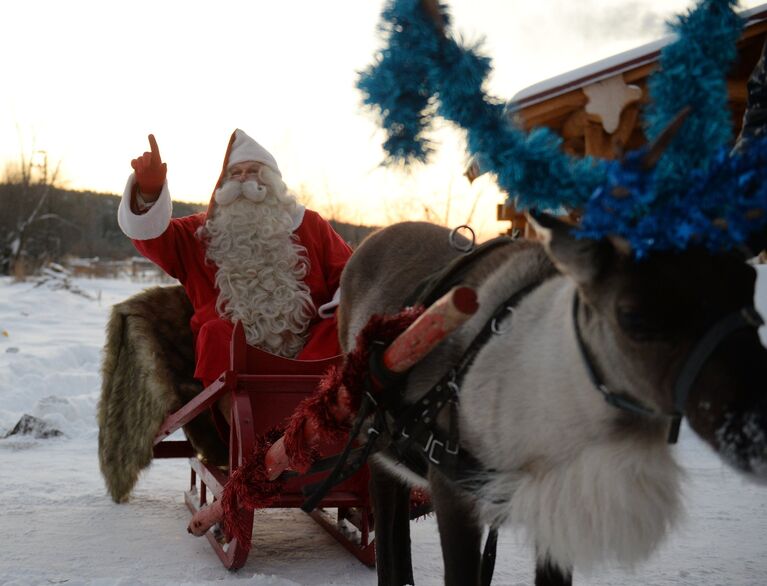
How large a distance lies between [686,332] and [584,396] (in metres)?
0.32

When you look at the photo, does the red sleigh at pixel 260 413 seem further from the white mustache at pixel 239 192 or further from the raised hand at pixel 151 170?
the white mustache at pixel 239 192

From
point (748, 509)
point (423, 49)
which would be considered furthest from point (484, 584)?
point (748, 509)

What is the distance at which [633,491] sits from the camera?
5.80 feet

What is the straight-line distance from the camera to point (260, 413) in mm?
3365

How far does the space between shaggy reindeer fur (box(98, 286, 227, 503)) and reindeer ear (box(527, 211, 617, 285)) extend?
8.95 ft

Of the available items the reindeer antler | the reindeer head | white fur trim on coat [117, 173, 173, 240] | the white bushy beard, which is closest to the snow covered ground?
the reindeer head

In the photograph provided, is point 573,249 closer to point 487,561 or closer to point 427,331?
point 427,331

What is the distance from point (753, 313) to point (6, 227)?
32.2 m

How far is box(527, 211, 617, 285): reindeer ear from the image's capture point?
159 centimetres

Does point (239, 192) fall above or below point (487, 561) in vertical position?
above

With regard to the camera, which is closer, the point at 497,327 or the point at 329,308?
the point at 497,327

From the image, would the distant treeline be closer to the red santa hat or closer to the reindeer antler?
the red santa hat

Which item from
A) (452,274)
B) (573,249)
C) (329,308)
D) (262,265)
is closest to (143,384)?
(262,265)

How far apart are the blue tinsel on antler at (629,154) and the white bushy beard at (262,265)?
240 centimetres
